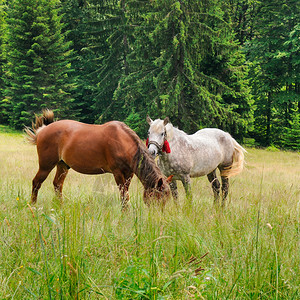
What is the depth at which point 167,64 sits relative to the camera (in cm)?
1534

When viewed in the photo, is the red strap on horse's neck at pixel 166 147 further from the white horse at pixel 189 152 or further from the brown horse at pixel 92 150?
the brown horse at pixel 92 150

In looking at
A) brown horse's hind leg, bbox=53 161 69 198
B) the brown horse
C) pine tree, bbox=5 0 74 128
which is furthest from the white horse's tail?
pine tree, bbox=5 0 74 128

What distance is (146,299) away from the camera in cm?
191

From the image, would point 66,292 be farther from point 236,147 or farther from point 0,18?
point 0,18

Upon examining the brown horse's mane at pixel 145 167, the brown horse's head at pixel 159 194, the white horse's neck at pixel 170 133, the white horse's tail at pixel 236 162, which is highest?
the white horse's neck at pixel 170 133

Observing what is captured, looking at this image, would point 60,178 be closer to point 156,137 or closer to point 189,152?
point 156,137

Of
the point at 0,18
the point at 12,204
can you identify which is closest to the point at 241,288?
the point at 12,204

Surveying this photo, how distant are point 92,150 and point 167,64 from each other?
1124 centimetres

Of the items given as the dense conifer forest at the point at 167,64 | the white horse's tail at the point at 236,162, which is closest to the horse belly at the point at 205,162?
the white horse's tail at the point at 236,162

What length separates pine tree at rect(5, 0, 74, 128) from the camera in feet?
74.9

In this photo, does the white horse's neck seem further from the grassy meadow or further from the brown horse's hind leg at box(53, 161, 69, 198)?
the brown horse's hind leg at box(53, 161, 69, 198)

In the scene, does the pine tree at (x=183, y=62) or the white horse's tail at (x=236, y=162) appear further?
the pine tree at (x=183, y=62)

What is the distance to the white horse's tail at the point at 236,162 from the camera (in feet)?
20.7

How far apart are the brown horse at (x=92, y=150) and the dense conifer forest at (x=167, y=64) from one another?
9.51 meters
